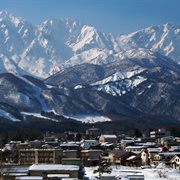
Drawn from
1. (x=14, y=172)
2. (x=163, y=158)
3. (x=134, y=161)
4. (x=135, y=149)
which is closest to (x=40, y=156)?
(x=134, y=161)

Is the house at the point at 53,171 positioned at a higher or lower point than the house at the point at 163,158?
lower

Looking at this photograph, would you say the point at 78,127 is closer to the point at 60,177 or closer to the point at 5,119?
the point at 5,119

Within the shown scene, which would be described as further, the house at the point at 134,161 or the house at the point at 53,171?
the house at the point at 134,161

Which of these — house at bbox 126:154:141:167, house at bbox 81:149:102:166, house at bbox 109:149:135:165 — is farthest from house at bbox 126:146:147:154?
house at bbox 126:154:141:167

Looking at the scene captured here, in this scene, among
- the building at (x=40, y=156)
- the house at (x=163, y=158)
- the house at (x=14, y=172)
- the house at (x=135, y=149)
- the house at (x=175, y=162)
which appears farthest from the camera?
the house at (x=135, y=149)

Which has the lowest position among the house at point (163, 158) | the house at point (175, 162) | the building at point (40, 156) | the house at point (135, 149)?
the house at point (175, 162)

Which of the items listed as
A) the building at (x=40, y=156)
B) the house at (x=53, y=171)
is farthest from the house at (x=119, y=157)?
the house at (x=53, y=171)

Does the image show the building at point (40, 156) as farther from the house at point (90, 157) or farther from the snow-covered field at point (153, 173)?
the snow-covered field at point (153, 173)

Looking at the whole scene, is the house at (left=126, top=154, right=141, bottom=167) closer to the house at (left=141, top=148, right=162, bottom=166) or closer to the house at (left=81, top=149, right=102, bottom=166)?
the house at (left=141, top=148, right=162, bottom=166)

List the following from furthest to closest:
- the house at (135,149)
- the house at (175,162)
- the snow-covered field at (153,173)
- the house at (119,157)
Result: the house at (135,149)
the house at (119,157)
the house at (175,162)
the snow-covered field at (153,173)

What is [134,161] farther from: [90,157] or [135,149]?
[135,149]
